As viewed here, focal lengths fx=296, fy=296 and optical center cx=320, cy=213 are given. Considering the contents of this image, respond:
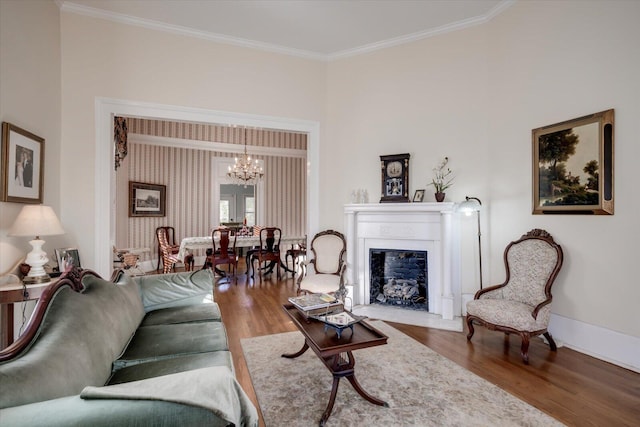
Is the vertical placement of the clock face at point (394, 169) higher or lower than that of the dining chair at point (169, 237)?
higher

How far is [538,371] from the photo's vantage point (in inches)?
98.0

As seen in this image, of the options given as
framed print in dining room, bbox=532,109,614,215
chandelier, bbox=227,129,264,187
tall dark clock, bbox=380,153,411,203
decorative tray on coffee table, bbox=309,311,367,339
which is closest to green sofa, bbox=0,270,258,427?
decorative tray on coffee table, bbox=309,311,367,339

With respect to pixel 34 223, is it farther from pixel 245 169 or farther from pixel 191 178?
pixel 191 178

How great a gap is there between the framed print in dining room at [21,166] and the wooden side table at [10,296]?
0.72 metres

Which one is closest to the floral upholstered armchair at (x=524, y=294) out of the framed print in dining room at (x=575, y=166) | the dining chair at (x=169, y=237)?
the framed print in dining room at (x=575, y=166)

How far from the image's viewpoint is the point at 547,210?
10.2 feet

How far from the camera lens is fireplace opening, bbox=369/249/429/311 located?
4.03 m

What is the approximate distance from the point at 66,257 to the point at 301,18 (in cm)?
385

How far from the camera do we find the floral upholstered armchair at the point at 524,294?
107 inches

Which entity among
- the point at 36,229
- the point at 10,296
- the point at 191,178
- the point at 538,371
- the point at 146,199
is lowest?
the point at 538,371

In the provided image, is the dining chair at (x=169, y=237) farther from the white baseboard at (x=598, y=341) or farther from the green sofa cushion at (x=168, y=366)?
the white baseboard at (x=598, y=341)

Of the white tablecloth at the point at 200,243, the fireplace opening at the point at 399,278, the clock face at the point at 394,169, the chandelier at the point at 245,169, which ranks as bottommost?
the fireplace opening at the point at 399,278

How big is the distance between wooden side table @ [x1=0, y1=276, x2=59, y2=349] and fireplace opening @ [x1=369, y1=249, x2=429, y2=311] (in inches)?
137

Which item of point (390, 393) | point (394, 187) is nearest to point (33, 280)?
point (390, 393)
